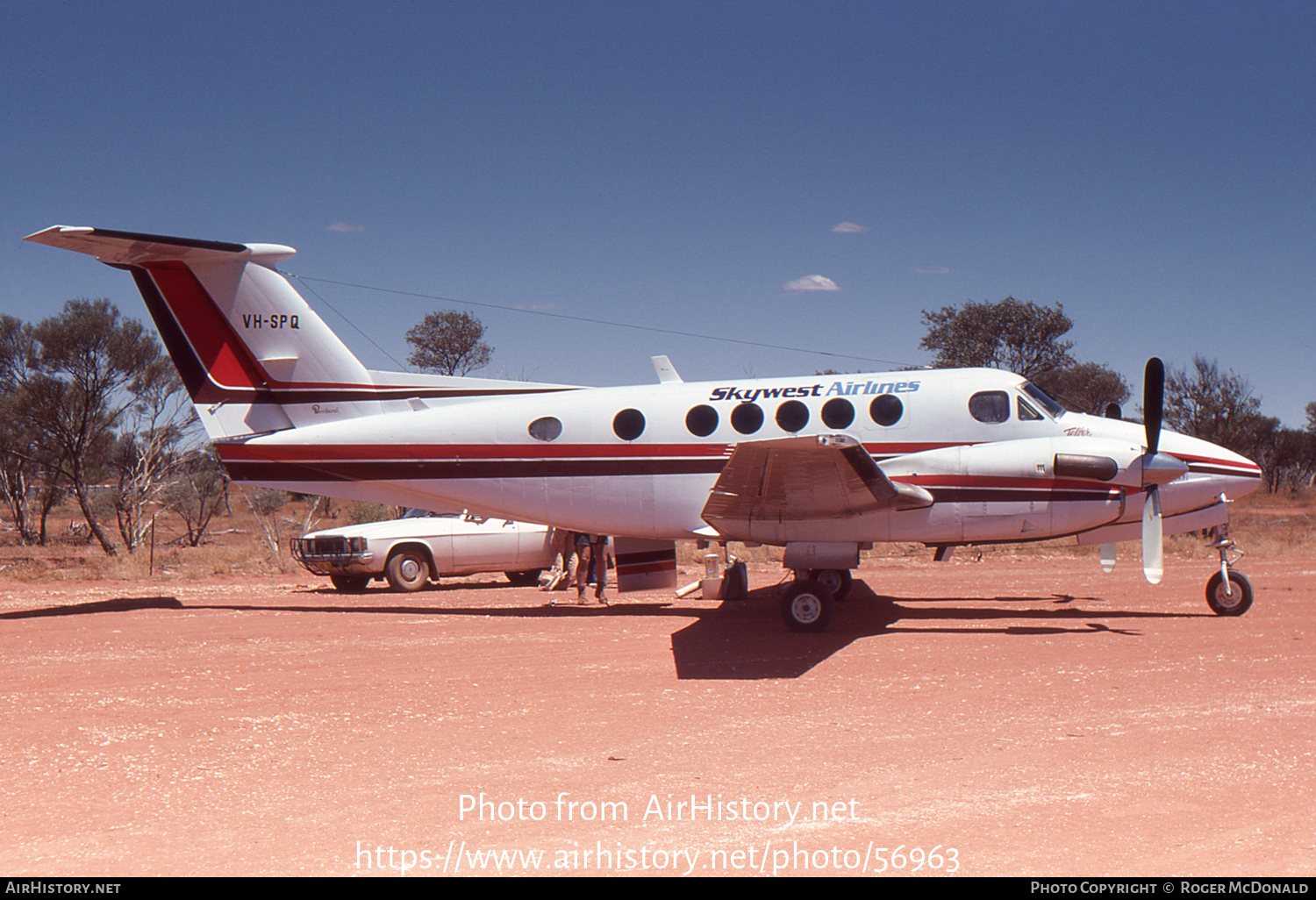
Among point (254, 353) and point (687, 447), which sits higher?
point (254, 353)

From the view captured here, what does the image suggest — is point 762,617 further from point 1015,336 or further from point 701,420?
point 1015,336

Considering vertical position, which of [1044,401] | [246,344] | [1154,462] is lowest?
[1154,462]

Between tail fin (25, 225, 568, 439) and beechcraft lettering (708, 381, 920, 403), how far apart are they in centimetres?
270

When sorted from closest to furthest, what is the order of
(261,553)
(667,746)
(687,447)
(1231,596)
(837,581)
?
(667,746) < (1231,596) < (687,447) < (837,581) < (261,553)

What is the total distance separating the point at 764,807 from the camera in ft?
16.8

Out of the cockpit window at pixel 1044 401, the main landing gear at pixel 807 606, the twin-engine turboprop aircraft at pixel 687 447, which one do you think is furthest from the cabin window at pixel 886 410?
the main landing gear at pixel 807 606

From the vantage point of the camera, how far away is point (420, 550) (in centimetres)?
1683

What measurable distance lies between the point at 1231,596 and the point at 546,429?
880 cm

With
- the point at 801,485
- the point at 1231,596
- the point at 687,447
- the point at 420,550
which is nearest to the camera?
the point at 801,485

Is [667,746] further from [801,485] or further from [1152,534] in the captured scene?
[1152,534]

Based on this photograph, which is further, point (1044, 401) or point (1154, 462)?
point (1044, 401)

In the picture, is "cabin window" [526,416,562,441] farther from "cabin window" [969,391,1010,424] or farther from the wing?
"cabin window" [969,391,1010,424]

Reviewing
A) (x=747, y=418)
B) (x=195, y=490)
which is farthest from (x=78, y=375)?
(x=747, y=418)

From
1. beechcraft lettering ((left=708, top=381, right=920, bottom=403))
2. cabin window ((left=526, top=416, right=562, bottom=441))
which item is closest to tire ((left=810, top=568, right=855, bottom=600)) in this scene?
beechcraft lettering ((left=708, top=381, right=920, bottom=403))
